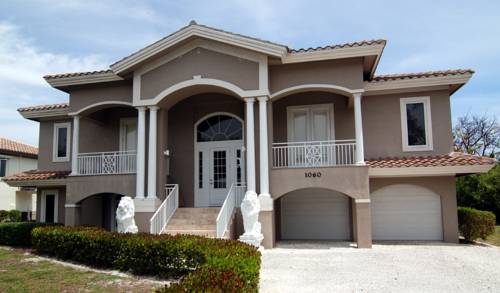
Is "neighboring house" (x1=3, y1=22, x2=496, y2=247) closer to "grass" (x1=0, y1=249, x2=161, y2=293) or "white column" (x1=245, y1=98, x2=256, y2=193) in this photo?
"white column" (x1=245, y1=98, x2=256, y2=193)

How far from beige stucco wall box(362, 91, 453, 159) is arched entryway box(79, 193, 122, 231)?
1046cm

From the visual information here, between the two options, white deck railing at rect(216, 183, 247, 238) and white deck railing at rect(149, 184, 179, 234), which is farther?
white deck railing at rect(149, 184, 179, 234)

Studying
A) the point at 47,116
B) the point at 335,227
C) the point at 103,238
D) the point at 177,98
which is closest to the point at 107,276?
the point at 103,238

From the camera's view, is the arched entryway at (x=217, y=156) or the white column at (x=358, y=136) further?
the arched entryway at (x=217, y=156)

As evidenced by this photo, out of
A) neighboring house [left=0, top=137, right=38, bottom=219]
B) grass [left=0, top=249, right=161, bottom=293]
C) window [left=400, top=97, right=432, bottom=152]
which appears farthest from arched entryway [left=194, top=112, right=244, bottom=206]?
neighboring house [left=0, top=137, right=38, bottom=219]

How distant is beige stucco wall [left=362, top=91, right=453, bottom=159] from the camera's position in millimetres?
14625

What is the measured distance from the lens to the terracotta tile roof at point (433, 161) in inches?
510

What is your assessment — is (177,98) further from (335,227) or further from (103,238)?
(335,227)

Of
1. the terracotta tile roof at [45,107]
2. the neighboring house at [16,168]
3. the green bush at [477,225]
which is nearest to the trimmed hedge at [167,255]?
the terracotta tile roof at [45,107]

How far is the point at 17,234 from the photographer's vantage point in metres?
13.7

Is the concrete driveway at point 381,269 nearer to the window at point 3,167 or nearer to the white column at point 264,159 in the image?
the white column at point 264,159

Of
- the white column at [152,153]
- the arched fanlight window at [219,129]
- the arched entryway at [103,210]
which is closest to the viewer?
the white column at [152,153]

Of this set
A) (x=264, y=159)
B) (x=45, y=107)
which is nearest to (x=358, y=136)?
(x=264, y=159)

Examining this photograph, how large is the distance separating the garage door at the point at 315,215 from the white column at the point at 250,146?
9.59 feet
